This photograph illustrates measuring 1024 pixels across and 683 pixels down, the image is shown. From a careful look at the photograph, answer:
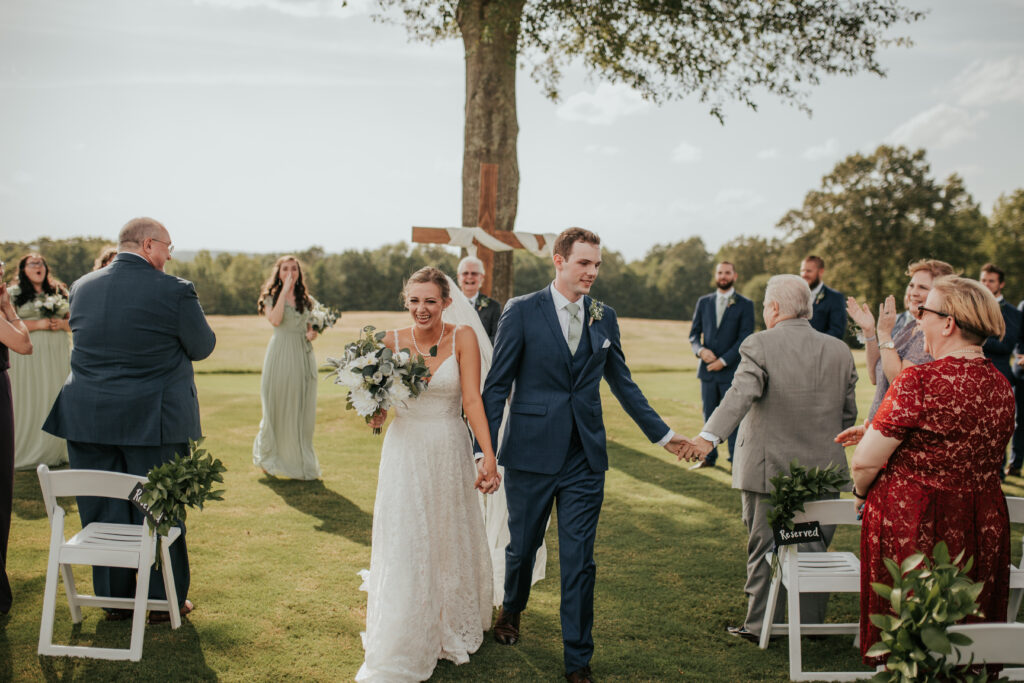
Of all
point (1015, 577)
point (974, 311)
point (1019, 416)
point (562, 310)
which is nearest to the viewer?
point (974, 311)

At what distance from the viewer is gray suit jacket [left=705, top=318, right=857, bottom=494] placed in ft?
14.8

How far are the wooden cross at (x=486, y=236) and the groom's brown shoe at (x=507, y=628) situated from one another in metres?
4.31

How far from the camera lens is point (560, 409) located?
4203mm

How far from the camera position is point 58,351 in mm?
9000

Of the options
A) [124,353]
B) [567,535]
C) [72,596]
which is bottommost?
[72,596]

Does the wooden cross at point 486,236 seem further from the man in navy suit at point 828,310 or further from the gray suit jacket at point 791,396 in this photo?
the gray suit jacket at point 791,396

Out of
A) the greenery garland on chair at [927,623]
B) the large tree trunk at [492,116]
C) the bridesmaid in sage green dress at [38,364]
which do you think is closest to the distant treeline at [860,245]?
the large tree trunk at [492,116]

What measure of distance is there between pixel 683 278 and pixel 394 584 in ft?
136

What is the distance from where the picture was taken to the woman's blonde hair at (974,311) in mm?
3156

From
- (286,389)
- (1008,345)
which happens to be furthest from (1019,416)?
(286,389)

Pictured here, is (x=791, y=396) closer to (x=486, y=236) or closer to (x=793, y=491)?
(x=793, y=491)

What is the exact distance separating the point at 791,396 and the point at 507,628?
7.17 feet

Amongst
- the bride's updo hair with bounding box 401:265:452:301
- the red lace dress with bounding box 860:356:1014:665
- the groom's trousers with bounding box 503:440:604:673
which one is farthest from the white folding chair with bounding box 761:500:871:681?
the bride's updo hair with bounding box 401:265:452:301

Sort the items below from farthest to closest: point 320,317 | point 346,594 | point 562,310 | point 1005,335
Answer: point 320,317 < point 1005,335 < point 346,594 < point 562,310
